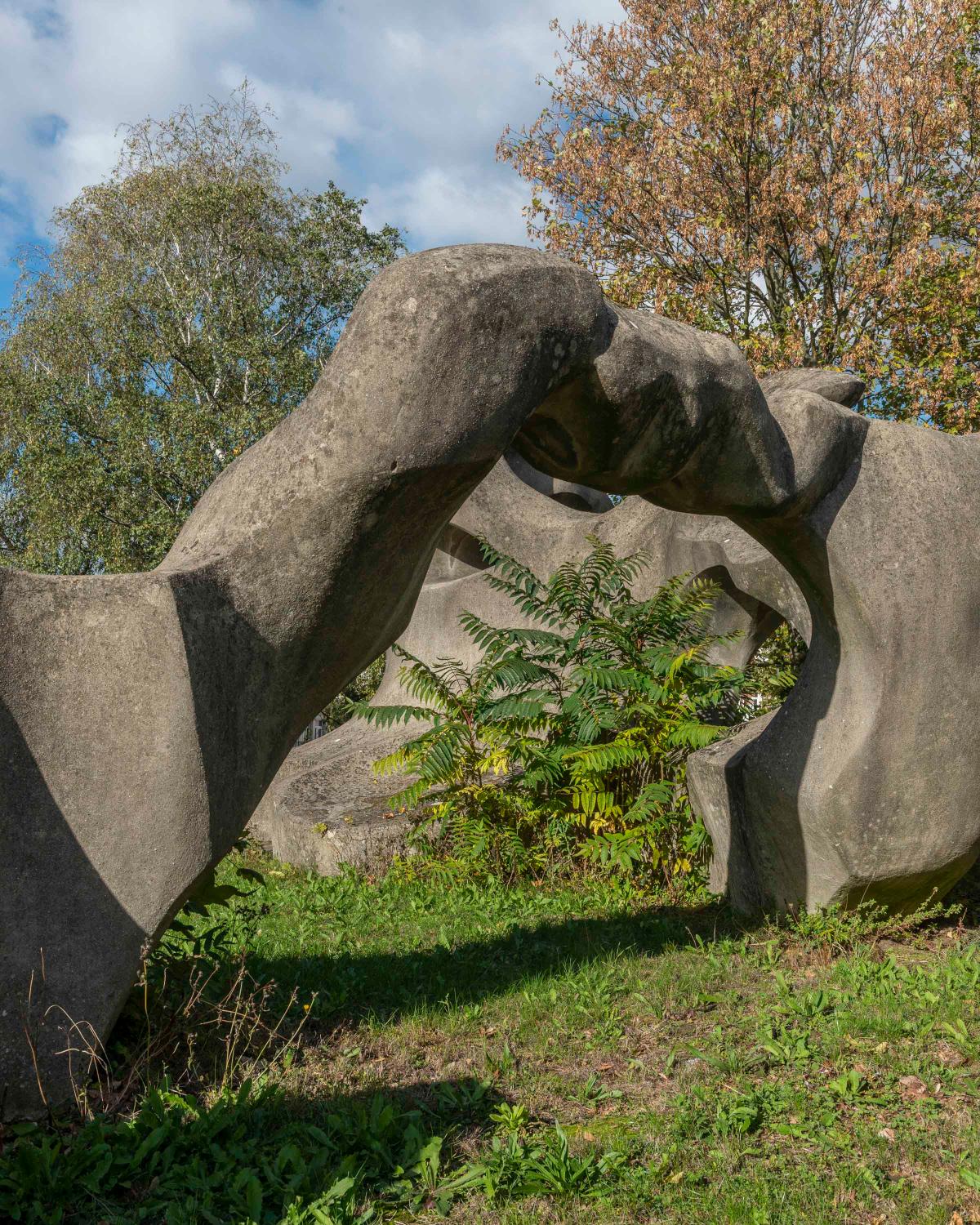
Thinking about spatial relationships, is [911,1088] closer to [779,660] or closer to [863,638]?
[863,638]

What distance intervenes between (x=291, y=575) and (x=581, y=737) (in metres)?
3.09

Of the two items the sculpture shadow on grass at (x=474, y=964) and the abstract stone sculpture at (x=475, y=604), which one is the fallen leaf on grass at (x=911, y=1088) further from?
the abstract stone sculpture at (x=475, y=604)

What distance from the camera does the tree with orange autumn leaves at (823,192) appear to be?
1390cm

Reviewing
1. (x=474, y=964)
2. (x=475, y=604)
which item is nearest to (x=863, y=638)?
(x=474, y=964)

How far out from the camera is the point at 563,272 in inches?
163

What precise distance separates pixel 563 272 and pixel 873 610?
7.51ft

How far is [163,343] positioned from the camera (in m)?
23.2

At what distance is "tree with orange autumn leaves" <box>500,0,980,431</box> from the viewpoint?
13.9 metres

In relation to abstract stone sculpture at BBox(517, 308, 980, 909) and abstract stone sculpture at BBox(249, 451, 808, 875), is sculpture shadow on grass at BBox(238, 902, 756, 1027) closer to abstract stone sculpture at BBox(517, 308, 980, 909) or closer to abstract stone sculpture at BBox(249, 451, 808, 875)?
abstract stone sculpture at BBox(517, 308, 980, 909)

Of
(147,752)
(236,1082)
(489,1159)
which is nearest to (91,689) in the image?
(147,752)

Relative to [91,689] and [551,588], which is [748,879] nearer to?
[551,588]

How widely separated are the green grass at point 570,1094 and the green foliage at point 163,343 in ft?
58.1

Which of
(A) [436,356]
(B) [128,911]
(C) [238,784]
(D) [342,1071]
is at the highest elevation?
(A) [436,356]

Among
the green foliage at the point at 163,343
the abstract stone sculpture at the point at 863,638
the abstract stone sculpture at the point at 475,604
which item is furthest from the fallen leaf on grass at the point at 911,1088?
the green foliage at the point at 163,343
